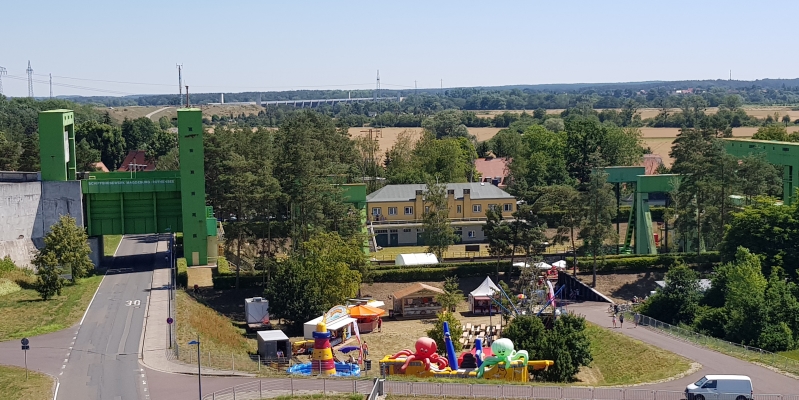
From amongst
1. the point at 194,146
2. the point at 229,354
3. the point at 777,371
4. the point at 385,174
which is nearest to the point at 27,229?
the point at 194,146

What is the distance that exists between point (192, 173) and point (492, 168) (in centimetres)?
5920

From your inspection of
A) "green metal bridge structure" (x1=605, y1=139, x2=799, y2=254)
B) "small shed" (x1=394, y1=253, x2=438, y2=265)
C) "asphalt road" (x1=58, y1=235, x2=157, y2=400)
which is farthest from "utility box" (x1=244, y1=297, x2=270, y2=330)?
"green metal bridge structure" (x1=605, y1=139, x2=799, y2=254)

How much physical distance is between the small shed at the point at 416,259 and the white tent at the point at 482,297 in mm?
7926

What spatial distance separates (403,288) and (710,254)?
21303mm

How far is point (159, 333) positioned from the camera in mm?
45188

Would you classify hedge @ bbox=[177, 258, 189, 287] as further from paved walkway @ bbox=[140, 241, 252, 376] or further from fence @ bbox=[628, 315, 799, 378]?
fence @ bbox=[628, 315, 799, 378]

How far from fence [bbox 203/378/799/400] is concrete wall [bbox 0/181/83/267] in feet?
94.3

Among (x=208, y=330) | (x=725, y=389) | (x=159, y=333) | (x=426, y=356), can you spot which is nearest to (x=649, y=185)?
(x=426, y=356)

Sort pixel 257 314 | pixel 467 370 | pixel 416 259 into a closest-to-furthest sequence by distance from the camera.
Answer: pixel 467 370 → pixel 257 314 → pixel 416 259

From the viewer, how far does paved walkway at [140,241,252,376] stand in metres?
39.1

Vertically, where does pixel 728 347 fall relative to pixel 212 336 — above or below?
above

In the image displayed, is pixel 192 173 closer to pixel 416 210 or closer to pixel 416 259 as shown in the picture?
pixel 416 259

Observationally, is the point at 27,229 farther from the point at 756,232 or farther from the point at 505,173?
the point at 505,173

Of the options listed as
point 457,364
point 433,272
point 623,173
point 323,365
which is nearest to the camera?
point 323,365
